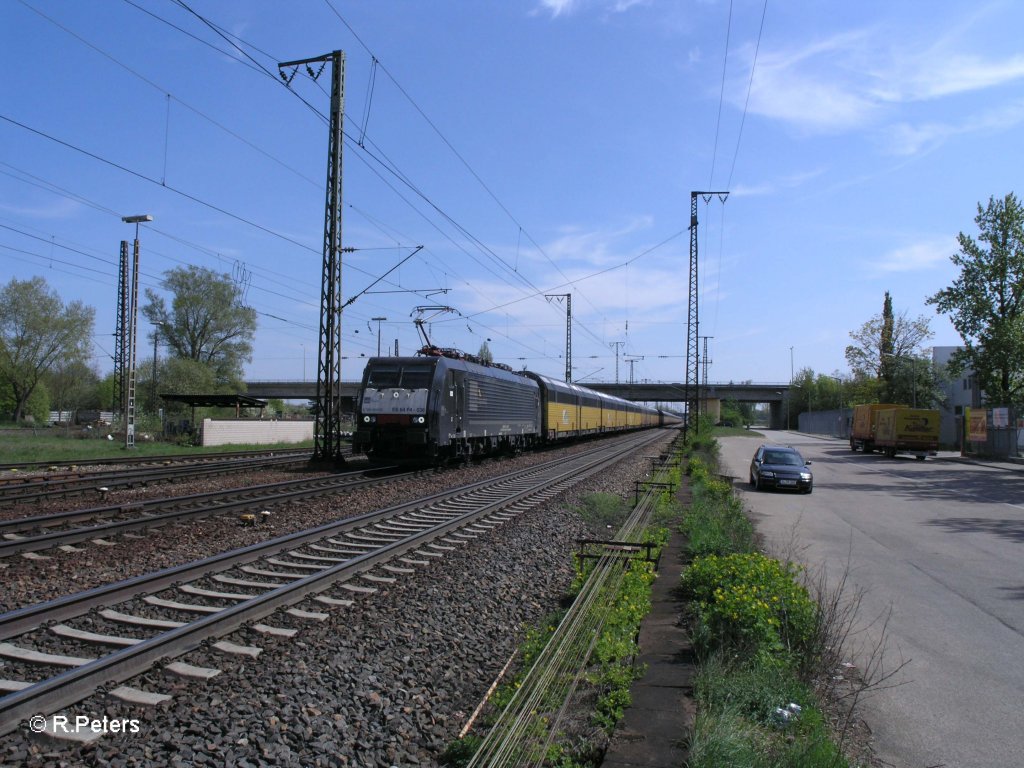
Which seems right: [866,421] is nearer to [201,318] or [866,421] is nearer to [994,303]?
[994,303]

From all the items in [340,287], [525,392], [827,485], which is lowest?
[827,485]

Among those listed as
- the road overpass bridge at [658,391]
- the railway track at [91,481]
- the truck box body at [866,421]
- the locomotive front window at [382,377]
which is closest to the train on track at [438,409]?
the locomotive front window at [382,377]

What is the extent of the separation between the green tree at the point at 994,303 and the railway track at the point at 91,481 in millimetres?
35133

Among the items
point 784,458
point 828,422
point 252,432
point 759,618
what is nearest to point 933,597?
point 759,618

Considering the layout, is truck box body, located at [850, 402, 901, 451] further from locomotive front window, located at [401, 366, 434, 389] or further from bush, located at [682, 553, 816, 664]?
bush, located at [682, 553, 816, 664]

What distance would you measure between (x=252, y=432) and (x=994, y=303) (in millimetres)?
39368

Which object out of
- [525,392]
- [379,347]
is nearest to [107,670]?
[525,392]

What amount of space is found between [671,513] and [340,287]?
39.3 ft

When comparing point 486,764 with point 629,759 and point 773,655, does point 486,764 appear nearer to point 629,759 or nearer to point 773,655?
point 629,759

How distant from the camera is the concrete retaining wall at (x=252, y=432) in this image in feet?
116

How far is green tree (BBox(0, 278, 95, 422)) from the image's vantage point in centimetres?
5556

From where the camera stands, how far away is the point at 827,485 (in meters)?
23.9

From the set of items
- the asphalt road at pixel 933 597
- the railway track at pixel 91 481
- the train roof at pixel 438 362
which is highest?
the train roof at pixel 438 362

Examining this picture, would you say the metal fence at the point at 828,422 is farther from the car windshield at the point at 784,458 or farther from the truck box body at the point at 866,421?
the car windshield at the point at 784,458
